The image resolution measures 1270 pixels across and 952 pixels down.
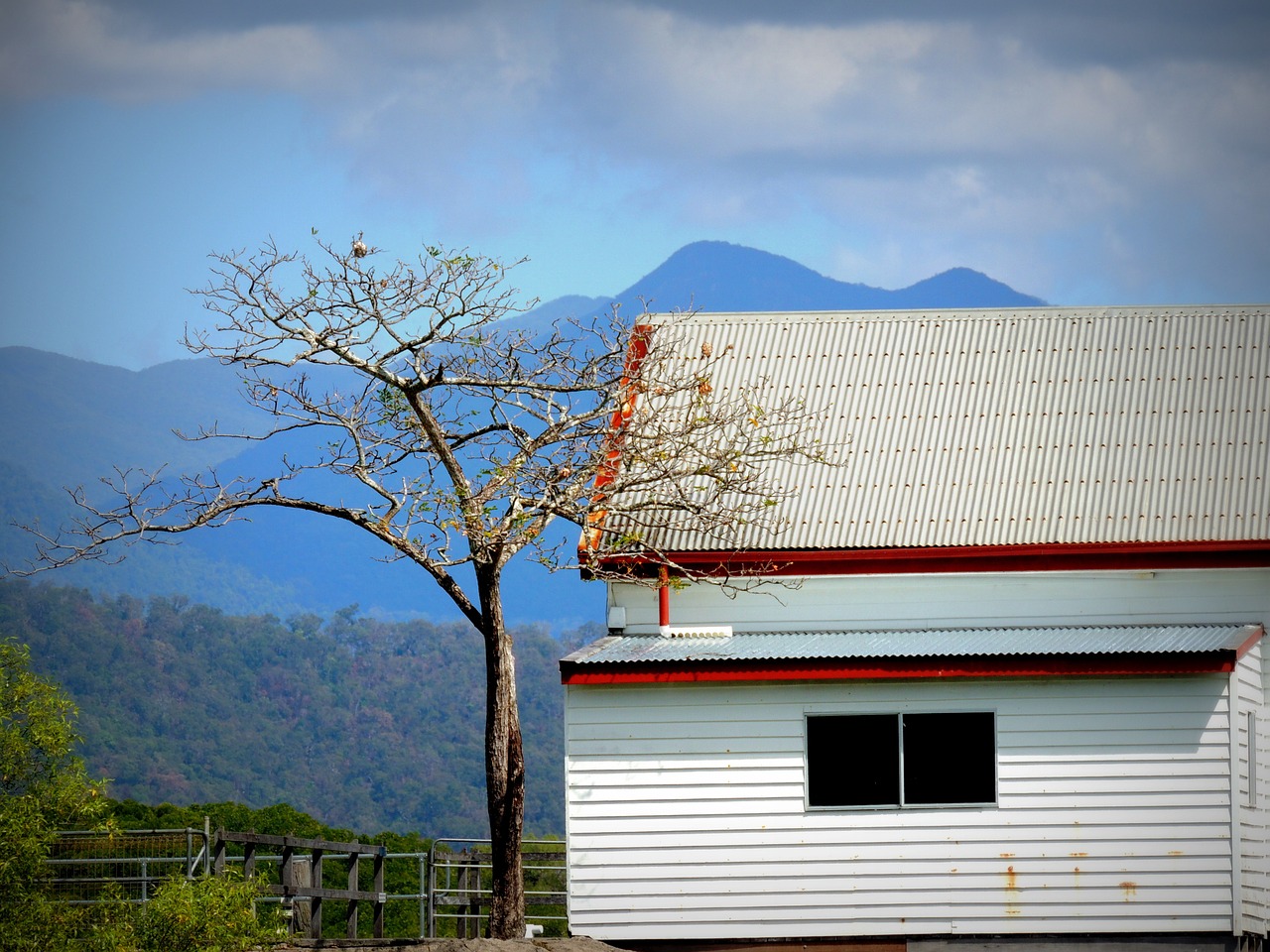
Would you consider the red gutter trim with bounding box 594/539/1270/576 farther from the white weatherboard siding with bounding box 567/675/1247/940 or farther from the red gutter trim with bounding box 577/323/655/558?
the white weatherboard siding with bounding box 567/675/1247/940

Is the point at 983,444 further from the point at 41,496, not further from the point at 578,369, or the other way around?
the point at 41,496

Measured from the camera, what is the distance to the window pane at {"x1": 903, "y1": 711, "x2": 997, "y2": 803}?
17547mm

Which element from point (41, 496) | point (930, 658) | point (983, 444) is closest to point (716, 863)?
point (930, 658)

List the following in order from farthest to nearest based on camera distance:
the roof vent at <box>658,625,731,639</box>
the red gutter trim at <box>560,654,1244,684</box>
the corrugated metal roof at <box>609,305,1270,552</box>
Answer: the corrugated metal roof at <box>609,305,1270,552</box> < the roof vent at <box>658,625,731,639</box> < the red gutter trim at <box>560,654,1244,684</box>

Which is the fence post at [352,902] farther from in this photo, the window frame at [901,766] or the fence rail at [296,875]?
the window frame at [901,766]

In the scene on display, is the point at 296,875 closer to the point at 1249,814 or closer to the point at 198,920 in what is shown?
the point at 198,920

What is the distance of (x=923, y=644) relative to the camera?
60.7ft

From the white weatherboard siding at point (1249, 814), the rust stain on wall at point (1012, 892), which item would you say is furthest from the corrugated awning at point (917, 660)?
the rust stain on wall at point (1012, 892)

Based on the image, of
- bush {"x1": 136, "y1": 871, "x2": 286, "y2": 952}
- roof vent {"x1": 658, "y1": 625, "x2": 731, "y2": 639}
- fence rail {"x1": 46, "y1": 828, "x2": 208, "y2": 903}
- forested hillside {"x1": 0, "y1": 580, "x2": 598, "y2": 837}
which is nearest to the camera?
bush {"x1": 136, "y1": 871, "x2": 286, "y2": 952}

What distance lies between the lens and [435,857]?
23.6m

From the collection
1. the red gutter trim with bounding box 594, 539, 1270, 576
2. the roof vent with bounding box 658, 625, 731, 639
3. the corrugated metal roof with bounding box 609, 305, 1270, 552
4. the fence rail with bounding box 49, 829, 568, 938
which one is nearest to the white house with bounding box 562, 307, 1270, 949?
the roof vent with bounding box 658, 625, 731, 639

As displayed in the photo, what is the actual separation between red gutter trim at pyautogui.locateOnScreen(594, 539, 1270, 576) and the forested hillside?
87.2 meters

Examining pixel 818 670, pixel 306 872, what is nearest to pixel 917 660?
pixel 818 670

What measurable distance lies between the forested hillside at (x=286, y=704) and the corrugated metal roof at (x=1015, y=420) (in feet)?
280
